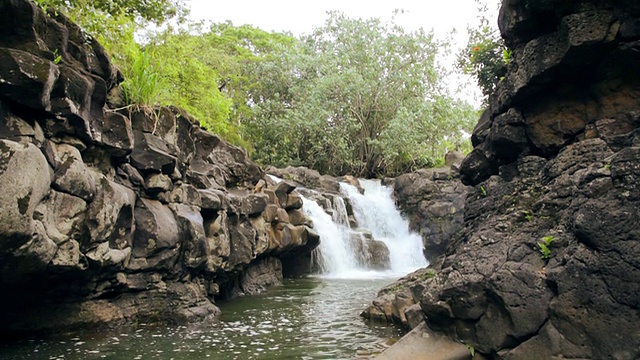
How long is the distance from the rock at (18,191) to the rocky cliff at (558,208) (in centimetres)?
538

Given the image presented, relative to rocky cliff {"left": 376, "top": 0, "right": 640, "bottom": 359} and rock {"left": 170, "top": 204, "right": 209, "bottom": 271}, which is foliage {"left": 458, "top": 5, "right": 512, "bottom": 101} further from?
rock {"left": 170, "top": 204, "right": 209, "bottom": 271}

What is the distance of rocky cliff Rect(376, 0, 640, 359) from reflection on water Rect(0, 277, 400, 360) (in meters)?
2.48

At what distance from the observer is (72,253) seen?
27.1 ft

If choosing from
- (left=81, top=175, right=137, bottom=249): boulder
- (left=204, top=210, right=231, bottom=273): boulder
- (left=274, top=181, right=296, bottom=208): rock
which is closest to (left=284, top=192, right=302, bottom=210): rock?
(left=274, top=181, right=296, bottom=208): rock

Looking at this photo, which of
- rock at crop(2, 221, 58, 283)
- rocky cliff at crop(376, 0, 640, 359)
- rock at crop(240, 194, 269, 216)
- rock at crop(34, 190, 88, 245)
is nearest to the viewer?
rocky cliff at crop(376, 0, 640, 359)

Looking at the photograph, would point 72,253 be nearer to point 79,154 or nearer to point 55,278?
point 55,278

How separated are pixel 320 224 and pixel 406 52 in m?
17.0

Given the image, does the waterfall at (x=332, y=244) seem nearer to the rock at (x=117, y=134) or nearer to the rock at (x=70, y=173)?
the rock at (x=117, y=134)

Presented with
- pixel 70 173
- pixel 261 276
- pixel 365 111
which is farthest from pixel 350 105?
pixel 70 173

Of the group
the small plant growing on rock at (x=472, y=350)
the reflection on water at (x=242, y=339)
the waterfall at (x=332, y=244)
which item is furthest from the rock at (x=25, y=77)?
the waterfall at (x=332, y=244)

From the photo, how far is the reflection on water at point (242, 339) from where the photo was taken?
8.00m

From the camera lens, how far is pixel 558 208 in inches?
249

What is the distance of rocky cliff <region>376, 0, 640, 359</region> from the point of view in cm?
523

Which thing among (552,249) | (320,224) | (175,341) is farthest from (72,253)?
(320,224)
